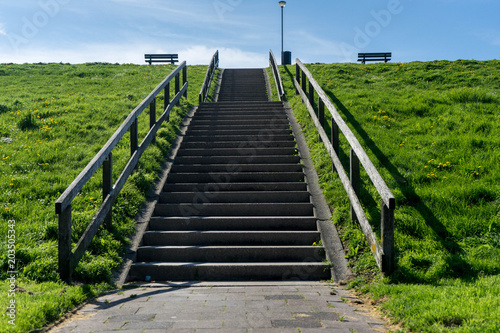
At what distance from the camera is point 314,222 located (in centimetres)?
598

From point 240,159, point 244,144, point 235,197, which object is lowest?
point 235,197

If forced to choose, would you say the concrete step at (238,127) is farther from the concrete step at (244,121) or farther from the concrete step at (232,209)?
the concrete step at (232,209)

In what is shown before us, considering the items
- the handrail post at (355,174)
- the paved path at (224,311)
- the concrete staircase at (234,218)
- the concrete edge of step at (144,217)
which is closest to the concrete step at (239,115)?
the concrete staircase at (234,218)

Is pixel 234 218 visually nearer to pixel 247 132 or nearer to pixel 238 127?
pixel 247 132

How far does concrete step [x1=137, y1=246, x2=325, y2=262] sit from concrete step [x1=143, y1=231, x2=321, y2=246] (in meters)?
0.27

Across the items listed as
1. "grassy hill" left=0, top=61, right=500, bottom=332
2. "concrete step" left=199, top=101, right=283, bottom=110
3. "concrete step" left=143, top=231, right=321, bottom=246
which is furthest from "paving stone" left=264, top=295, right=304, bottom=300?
"concrete step" left=199, top=101, right=283, bottom=110

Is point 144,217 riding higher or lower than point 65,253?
higher

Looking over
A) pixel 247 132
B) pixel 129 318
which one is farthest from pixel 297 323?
pixel 247 132

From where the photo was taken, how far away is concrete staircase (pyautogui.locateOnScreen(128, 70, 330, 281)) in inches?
200

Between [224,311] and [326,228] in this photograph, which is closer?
[224,311]

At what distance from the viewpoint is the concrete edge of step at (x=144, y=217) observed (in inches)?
192

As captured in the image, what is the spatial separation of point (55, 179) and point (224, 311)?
4788 mm

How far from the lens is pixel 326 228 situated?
5715 mm

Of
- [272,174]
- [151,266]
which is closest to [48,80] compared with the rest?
[272,174]
